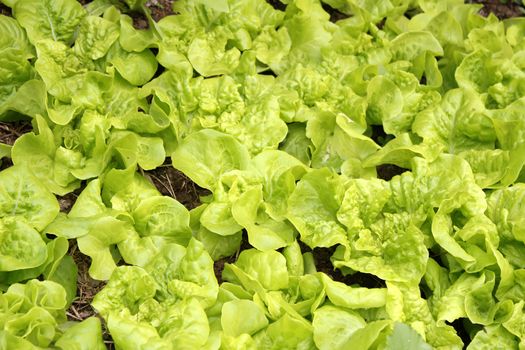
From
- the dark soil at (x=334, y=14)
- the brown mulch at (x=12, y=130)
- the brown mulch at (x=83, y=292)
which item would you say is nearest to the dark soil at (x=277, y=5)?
the dark soil at (x=334, y=14)

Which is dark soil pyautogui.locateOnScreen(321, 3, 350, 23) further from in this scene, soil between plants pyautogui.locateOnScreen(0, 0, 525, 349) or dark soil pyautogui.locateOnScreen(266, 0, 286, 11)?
soil between plants pyautogui.locateOnScreen(0, 0, 525, 349)

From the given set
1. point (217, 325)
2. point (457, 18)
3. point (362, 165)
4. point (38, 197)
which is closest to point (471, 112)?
point (362, 165)

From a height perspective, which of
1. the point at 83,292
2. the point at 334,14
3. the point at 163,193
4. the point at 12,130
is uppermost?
the point at 334,14

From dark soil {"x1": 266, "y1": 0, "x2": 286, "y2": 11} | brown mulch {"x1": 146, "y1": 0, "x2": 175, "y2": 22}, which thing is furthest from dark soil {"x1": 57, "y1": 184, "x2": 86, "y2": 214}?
dark soil {"x1": 266, "y1": 0, "x2": 286, "y2": 11}

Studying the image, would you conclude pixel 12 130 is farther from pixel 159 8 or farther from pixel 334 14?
pixel 334 14

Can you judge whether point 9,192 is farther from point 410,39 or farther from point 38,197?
point 410,39

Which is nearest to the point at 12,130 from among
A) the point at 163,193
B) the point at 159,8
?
the point at 163,193
